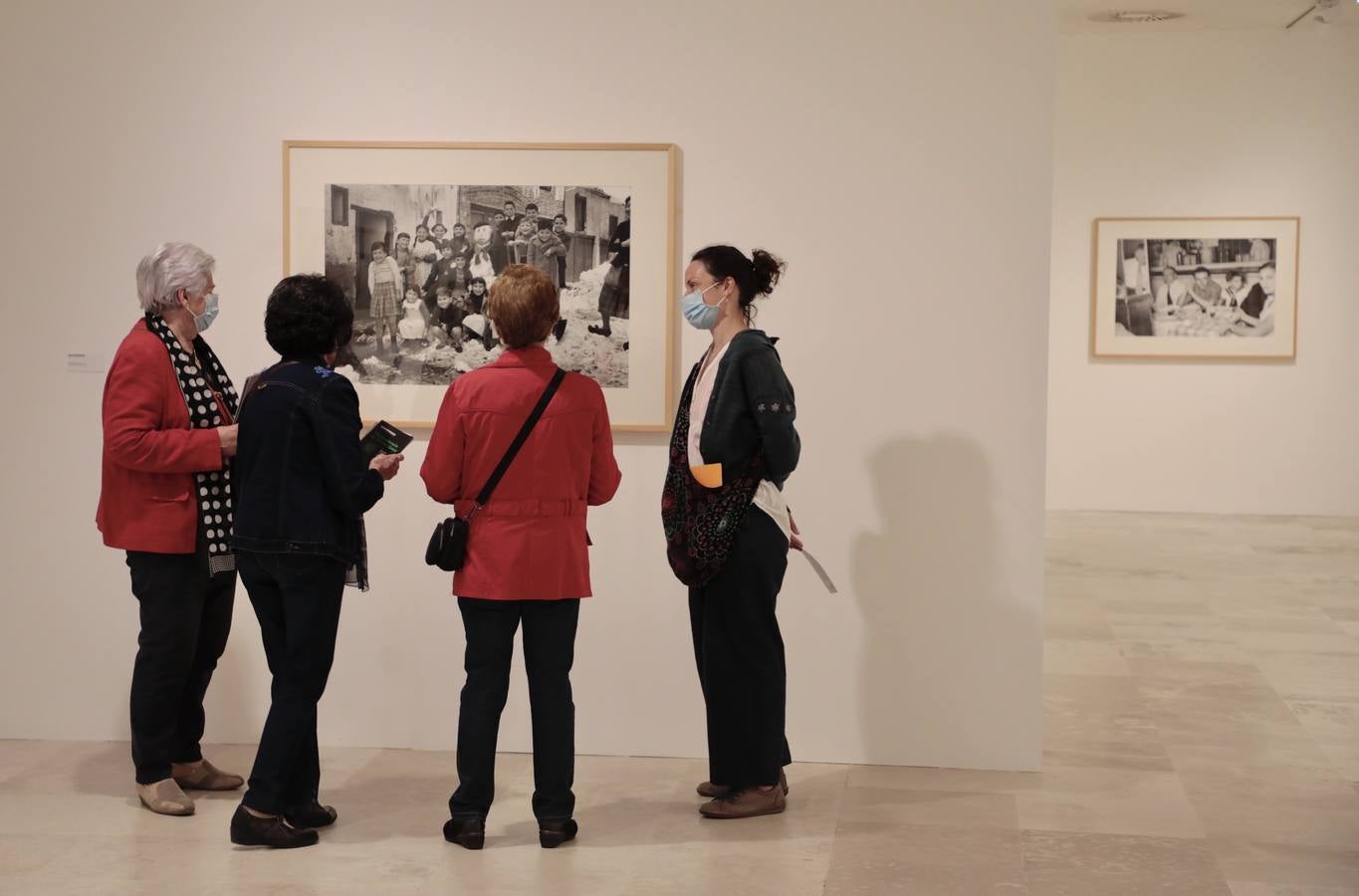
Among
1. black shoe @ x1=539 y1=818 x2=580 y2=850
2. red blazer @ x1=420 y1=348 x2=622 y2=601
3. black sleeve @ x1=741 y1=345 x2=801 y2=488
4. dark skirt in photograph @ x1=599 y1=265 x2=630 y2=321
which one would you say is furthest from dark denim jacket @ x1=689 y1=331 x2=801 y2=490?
black shoe @ x1=539 y1=818 x2=580 y2=850

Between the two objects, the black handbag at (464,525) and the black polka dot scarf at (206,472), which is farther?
the black polka dot scarf at (206,472)

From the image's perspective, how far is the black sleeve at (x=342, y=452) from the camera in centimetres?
388

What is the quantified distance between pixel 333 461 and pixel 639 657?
1.63 meters

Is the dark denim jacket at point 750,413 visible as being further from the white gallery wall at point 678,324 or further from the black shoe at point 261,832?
the black shoe at point 261,832

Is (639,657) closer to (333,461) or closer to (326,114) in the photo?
(333,461)

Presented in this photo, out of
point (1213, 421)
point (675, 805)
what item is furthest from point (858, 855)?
point (1213, 421)

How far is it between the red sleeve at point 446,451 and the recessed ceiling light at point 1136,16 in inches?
360

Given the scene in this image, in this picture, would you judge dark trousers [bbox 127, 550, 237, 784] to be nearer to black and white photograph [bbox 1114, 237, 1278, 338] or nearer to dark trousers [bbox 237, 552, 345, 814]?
dark trousers [bbox 237, 552, 345, 814]

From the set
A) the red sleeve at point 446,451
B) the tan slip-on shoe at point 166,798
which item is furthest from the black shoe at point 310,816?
the red sleeve at point 446,451

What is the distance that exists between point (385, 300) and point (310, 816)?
1.80 m

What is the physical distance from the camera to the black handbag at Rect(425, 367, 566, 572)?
3.91 m

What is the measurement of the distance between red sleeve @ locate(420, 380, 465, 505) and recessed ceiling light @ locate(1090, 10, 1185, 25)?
916 centimetres

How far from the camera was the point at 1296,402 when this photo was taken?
11.9 metres

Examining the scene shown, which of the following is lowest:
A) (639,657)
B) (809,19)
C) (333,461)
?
(639,657)
